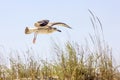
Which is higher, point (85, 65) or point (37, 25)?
point (37, 25)

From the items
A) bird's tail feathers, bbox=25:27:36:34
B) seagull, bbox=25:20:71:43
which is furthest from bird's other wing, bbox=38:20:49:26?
bird's tail feathers, bbox=25:27:36:34

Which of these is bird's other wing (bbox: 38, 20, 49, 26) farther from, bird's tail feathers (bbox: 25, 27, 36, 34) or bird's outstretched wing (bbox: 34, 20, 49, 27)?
bird's tail feathers (bbox: 25, 27, 36, 34)

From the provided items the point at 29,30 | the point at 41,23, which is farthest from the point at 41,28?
the point at 29,30

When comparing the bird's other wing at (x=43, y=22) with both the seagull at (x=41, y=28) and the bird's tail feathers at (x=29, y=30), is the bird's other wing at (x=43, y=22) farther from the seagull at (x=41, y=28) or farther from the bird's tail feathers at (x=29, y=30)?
the bird's tail feathers at (x=29, y=30)

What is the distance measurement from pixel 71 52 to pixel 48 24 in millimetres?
581

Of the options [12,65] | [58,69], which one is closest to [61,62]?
[58,69]

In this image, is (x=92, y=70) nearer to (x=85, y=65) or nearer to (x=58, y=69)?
(x=85, y=65)

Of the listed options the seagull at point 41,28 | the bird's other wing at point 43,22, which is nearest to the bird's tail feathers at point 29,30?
the seagull at point 41,28

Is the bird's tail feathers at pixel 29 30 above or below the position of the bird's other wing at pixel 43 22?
below

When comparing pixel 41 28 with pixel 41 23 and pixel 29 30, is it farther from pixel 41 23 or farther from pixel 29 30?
pixel 29 30

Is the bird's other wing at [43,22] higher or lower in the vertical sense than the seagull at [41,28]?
higher

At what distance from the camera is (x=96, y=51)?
5.35m

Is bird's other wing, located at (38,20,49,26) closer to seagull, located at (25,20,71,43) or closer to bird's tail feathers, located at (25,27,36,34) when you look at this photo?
seagull, located at (25,20,71,43)

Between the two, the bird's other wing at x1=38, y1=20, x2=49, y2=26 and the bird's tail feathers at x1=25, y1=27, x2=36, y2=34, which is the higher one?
the bird's other wing at x1=38, y1=20, x2=49, y2=26
